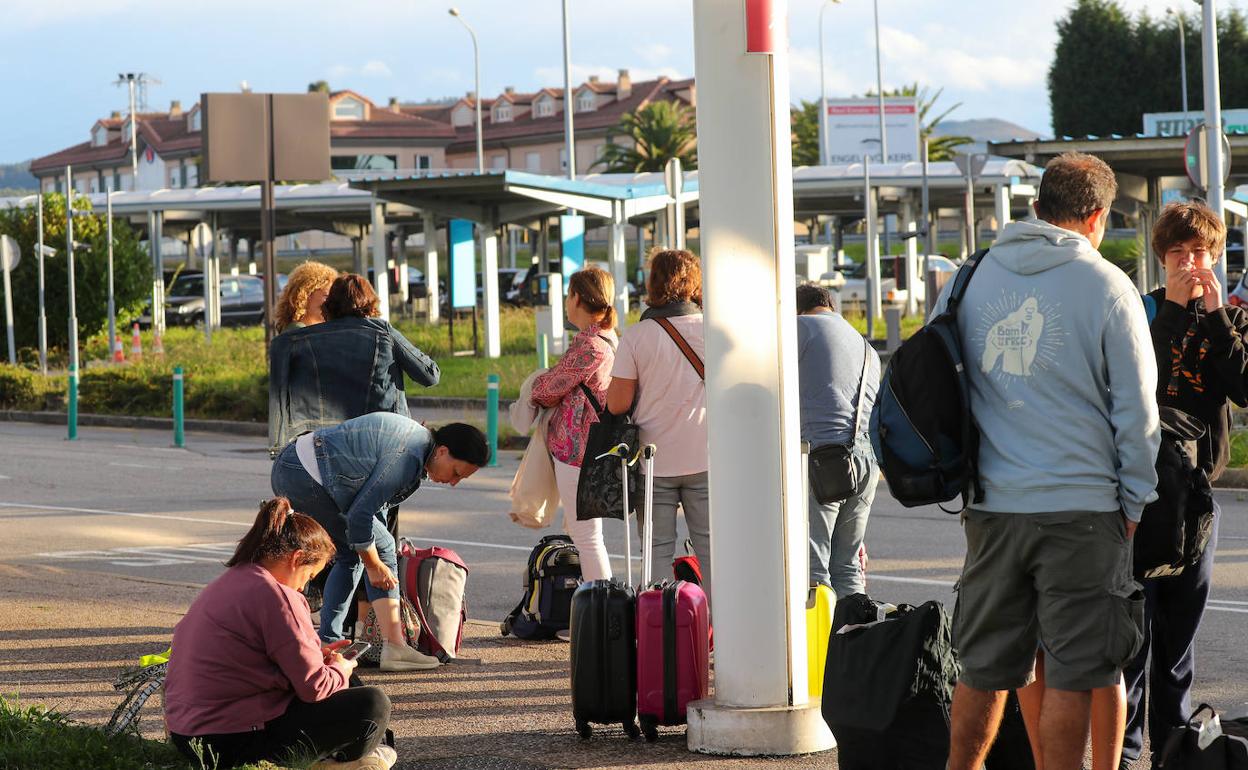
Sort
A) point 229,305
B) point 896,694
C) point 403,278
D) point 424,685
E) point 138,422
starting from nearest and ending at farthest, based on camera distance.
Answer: point 896,694 < point 424,685 < point 138,422 < point 229,305 < point 403,278

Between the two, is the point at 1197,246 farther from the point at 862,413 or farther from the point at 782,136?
the point at 862,413

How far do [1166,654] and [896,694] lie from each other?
0.93 meters

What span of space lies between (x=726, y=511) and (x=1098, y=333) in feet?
5.51

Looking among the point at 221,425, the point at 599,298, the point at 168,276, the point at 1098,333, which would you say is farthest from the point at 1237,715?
the point at 168,276

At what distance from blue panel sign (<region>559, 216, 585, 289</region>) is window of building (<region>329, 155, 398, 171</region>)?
251ft

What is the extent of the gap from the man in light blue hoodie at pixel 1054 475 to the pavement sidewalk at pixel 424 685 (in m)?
1.19

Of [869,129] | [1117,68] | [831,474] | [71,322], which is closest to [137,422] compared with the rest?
[71,322]

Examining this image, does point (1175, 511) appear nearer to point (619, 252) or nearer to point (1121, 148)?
point (1121, 148)

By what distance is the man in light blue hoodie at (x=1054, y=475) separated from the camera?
14.2 feet

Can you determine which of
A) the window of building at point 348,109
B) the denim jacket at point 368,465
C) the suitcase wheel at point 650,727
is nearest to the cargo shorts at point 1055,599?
the suitcase wheel at point 650,727

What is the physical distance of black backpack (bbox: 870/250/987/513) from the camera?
4484 mm

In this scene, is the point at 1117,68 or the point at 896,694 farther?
the point at 1117,68

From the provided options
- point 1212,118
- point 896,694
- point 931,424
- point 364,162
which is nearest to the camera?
point 931,424

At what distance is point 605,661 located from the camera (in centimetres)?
592
